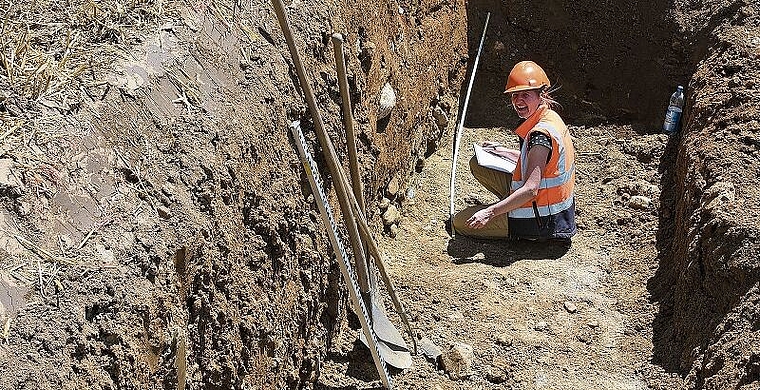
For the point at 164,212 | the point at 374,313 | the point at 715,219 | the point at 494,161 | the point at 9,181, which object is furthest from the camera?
the point at 494,161

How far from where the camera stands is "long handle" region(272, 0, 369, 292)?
3914 millimetres

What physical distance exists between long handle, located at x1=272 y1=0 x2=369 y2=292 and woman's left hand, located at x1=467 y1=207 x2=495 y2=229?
4.50ft

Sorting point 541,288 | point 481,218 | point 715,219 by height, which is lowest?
point 541,288

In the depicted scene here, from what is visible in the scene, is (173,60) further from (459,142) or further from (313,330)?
(459,142)

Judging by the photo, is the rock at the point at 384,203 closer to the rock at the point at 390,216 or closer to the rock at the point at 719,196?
the rock at the point at 390,216

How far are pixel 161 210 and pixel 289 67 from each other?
1.46 meters

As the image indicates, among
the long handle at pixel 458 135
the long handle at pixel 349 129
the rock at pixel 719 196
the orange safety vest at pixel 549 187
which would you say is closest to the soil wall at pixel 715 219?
the rock at pixel 719 196

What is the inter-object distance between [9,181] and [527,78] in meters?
3.56

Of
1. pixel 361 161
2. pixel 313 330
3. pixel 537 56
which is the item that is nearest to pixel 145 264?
pixel 313 330

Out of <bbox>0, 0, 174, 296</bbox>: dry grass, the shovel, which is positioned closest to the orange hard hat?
the shovel

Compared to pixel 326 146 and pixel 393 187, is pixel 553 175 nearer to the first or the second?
pixel 393 187

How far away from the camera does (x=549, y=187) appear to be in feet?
18.8

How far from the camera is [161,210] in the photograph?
335cm

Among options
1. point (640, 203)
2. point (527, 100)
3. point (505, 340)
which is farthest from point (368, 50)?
point (640, 203)
